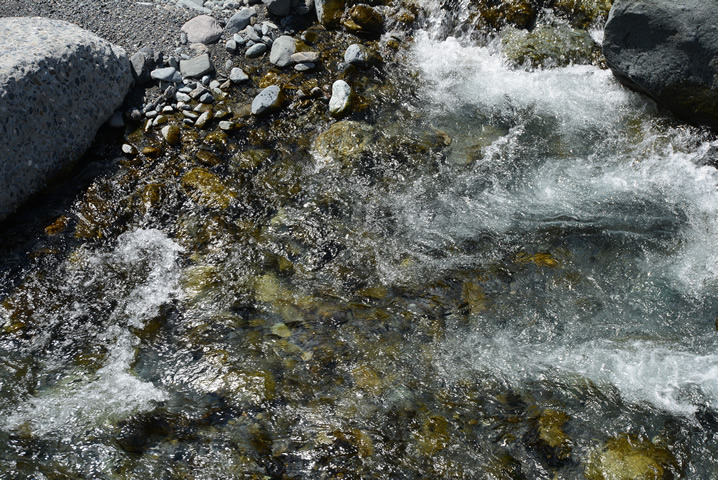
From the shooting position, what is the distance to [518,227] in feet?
19.7

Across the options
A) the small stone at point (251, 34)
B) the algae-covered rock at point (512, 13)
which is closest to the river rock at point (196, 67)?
the small stone at point (251, 34)

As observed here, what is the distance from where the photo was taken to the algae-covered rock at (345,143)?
6969 mm

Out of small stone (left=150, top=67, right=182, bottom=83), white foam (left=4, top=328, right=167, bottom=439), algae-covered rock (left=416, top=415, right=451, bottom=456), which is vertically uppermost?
small stone (left=150, top=67, right=182, bottom=83)

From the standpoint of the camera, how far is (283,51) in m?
8.35

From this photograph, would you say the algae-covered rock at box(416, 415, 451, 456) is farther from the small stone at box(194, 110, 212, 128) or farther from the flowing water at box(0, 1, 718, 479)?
the small stone at box(194, 110, 212, 128)

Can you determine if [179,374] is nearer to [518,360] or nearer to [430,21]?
[518,360]

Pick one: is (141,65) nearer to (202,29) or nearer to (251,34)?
(202,29)

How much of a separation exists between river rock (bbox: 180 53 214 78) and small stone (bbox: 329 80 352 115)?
6.25 feet

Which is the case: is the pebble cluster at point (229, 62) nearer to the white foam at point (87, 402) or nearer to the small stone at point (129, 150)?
the small stone at point (129, 150)

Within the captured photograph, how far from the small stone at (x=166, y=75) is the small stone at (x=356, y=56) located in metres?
2.44

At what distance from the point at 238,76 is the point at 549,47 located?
4473 millimetres

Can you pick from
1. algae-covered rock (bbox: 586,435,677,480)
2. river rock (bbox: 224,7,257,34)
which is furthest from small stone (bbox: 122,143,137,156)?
algae-covered rock (bbox: 586,435,677,480)

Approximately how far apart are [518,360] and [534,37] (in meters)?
5.30

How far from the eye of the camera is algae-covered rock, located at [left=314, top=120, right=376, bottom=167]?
6.97 meters
